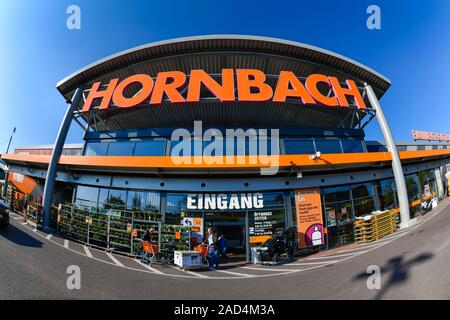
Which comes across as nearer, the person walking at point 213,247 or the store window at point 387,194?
the person walking at point 213,247

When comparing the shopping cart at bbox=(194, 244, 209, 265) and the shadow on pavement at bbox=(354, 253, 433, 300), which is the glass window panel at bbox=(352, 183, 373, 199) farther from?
the shopping cart at bbox=(194, 244, 209, 265)

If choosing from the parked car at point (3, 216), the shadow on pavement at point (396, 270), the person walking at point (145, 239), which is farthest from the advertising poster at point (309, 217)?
the parked car at point (3, 216)

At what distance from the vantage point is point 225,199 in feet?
34.3

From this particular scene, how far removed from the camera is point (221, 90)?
1173 centimetres

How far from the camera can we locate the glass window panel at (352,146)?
13857 mm

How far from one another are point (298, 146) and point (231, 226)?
667 centimetres

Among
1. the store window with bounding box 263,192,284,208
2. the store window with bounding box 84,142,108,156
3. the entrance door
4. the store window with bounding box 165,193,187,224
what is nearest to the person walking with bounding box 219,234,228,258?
the entrance door

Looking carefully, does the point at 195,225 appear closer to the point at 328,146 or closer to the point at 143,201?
the point at 143,201

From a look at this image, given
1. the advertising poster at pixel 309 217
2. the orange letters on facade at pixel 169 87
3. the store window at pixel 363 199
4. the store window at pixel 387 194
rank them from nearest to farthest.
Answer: the advertising poster at pixel 309 217, the orange letters on facade at pixel 169 87, the store window at pixel 363 199, the store window at pixel 387 194

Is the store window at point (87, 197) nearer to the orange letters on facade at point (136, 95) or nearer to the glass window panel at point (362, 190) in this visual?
the orange letters on facade at point (136, 95)

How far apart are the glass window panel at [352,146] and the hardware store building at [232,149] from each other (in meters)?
0.08

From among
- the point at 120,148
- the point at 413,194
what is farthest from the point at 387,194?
the point at 120,148
